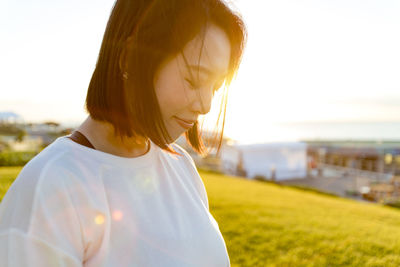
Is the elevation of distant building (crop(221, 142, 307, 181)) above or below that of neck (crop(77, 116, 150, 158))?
below

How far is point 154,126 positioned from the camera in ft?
3.42

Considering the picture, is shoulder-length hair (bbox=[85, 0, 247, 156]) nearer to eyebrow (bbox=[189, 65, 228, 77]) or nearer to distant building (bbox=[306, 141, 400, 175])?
eyebrow (bbox=[189, 65, 228, 77])

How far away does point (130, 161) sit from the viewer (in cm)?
107

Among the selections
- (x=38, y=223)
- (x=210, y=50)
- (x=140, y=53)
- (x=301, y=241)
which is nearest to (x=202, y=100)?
(x=210, y=50)

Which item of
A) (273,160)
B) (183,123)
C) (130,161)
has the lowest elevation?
(273,160)

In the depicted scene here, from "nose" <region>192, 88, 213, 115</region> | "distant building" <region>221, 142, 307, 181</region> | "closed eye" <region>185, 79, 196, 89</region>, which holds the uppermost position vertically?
"closed eye" <region>185, 79, 196, 89</region>

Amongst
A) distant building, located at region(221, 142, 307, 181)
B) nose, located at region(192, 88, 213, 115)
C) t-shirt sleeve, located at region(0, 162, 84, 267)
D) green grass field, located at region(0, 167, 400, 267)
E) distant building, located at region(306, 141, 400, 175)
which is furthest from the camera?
distant building, located at region(306, 141, 400, 175)

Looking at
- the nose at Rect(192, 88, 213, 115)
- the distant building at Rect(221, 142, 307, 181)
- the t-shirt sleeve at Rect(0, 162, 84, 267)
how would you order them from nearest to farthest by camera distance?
the t-shirt sleeve at Rect(0, 162, 84, 267) < the nose at Rect(192, 88, 213, 115) < the distant building at Rect(221, 142, 307, 181)

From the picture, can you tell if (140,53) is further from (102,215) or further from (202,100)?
(102,215)

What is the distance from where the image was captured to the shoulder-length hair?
97 centimetres

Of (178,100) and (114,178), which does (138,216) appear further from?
(178,100)

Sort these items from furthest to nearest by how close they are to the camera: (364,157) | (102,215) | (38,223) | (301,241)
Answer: (364,157), (301,241), (102,215), (38,223)

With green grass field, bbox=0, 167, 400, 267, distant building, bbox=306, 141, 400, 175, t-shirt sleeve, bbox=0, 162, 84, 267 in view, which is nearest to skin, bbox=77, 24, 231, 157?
t-shirt sleeve, bbox=0, 162, 84, 267

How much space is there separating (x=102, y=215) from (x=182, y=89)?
48 centimetres
